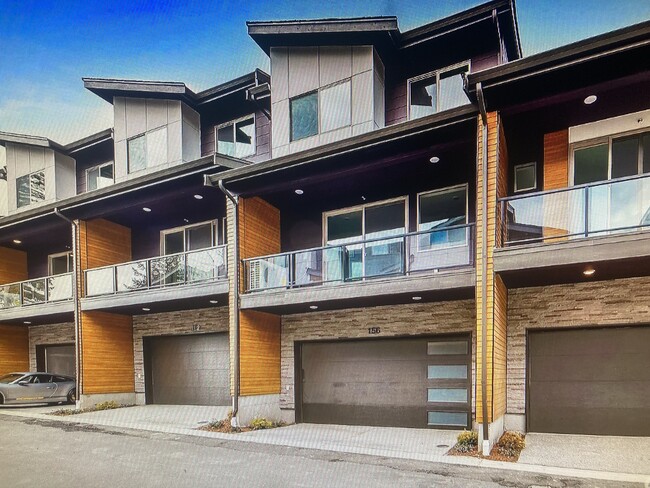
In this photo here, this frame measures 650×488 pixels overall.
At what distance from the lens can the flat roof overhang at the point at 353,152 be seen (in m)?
8.50

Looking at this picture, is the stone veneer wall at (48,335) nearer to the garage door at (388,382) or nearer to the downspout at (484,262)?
the garage door at (388,382)

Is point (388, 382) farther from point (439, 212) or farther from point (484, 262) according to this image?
point (484, 262)

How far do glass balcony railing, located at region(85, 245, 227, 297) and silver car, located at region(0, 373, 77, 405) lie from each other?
13.3ft

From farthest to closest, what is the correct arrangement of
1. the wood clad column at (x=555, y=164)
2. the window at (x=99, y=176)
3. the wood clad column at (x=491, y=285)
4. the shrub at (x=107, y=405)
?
1. the window at (x=99, y=176)
2. the shrub at (x=107, y=405)
3. the wood clad column at (x=555, y=164)
4. the wood clad column at (x=491, y=285)

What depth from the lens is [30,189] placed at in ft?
59.4

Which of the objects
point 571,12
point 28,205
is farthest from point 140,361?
point 571,12

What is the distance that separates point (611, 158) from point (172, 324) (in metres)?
12.7

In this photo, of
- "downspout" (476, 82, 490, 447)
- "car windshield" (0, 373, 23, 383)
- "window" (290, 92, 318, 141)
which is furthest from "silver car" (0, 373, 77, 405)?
"downspout" (476, 82, 490, 447)

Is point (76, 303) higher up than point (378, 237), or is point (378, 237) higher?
point (378, 237)

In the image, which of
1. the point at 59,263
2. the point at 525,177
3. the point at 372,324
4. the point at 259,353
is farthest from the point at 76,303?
the point at 525,177

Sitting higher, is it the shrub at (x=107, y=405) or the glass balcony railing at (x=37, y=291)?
the glass balcony railing at (x=37, y=291)

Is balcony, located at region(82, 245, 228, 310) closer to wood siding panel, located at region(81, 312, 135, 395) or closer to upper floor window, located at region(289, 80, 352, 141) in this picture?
wood siding panel, located at region(81, 312, 135, 395)

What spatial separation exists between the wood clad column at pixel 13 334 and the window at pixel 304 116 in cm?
1368

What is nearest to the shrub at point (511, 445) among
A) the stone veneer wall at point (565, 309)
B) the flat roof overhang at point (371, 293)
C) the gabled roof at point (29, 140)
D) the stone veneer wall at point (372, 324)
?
the stone veneer wall at point (565, 309)
